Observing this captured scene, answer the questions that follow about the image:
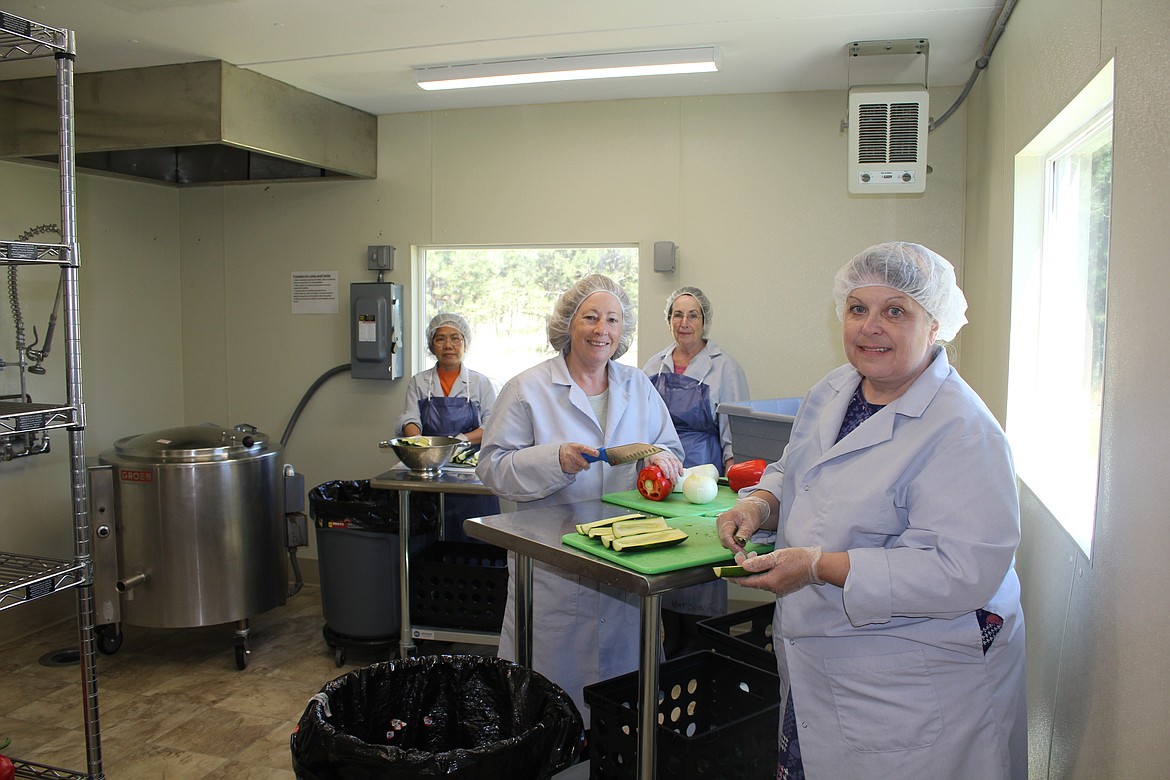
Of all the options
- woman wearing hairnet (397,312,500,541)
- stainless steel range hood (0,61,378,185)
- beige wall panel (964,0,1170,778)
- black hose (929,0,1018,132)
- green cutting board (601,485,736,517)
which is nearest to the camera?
beige wall panel (964,0,1170,778)

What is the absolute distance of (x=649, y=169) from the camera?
177 inches

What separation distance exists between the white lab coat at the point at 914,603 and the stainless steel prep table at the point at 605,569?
0.28 metres

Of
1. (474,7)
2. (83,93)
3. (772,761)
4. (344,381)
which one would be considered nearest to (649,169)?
(474,7)

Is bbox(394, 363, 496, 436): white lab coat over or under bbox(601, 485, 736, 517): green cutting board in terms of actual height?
over

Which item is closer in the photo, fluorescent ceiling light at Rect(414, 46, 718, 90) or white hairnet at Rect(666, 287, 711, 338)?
fluorescent ceiling light at Rect(414, 46, 718, 90)

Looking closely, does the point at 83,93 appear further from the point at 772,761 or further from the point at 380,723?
the point at 772,761

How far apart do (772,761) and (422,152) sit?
11.9ft

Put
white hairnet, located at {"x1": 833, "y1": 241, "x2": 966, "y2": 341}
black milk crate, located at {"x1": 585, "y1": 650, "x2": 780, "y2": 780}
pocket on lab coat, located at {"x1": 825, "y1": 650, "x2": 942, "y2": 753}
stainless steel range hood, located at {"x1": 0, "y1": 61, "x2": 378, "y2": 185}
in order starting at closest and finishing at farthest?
pocket on lab coat, located at {"x1": 825, "y1": 650, "x2": 942, "y2": 753}, white hairnet, located at {"x1": 833, "y1": 241, "x2": 966, "y2": 341}, black milk crate, located at {"x1": 585, "y1": 650, "x2": 780, "y2": 780}, stainless steel range hood, located at {"x1": 0, "y1": 61, "x2": 378, "y2": 185}

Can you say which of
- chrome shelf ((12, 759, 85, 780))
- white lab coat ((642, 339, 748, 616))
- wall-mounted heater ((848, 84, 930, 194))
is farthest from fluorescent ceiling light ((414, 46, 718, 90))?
chrome shelf ((12, 759, 85, 780))

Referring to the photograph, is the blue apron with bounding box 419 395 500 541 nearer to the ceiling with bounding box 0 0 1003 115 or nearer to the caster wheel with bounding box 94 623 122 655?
the ceiling with bounding box 0 0 1003 115

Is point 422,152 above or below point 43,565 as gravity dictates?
above

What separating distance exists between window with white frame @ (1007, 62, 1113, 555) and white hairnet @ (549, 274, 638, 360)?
4.16 feet

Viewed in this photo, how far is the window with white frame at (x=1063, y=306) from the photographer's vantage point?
2225 mm

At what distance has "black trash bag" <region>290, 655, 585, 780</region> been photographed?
1.80 m
